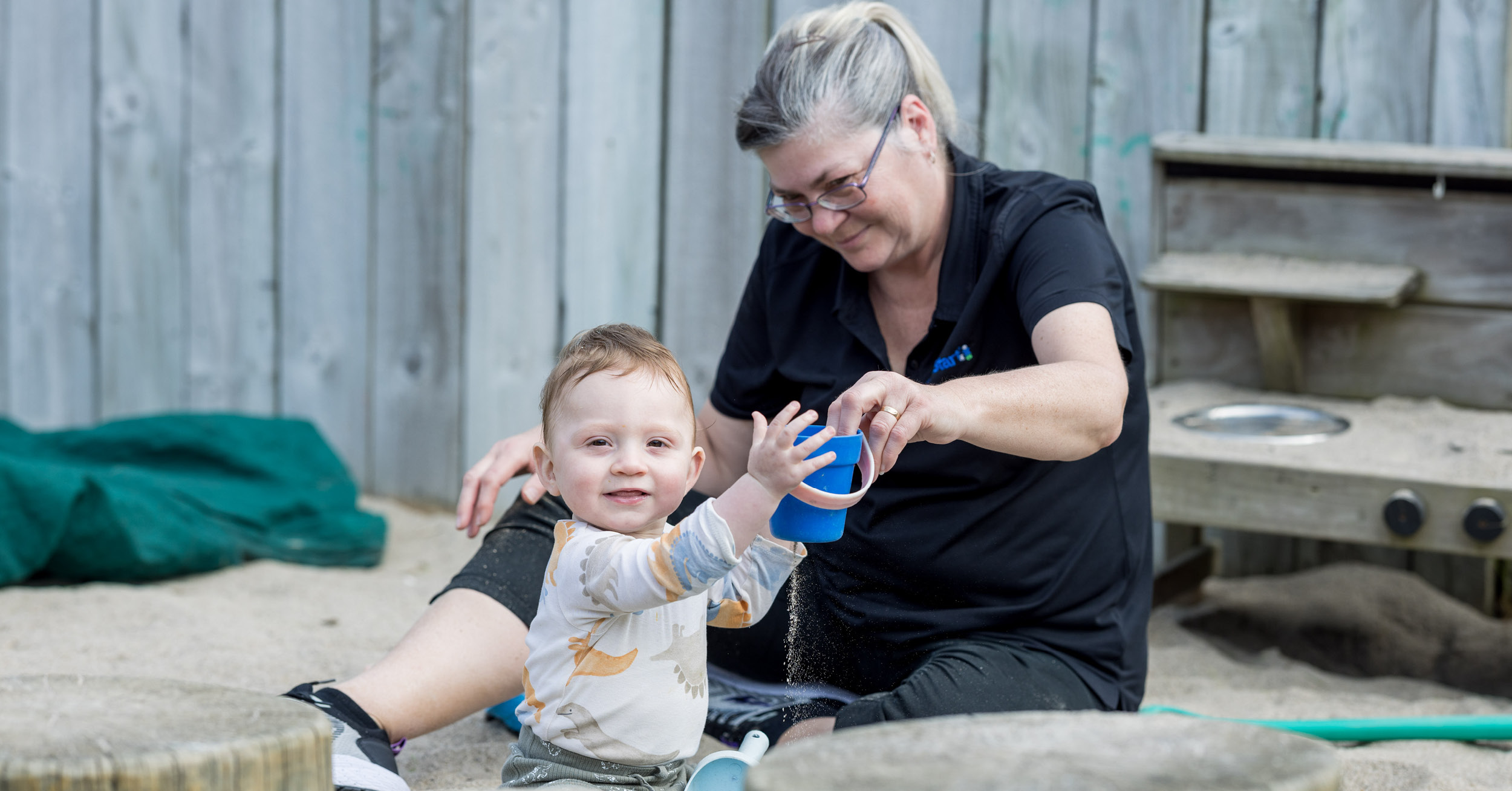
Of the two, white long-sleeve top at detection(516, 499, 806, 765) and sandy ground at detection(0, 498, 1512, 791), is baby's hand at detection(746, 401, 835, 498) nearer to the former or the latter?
white long-sleeve top at detection(516, 499, 806, 765)

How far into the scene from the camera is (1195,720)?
1190 millimetres

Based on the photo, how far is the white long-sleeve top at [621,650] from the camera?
4.69 feet

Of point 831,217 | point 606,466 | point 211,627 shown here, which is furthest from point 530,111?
point 606,466

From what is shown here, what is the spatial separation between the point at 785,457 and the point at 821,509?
0.12m

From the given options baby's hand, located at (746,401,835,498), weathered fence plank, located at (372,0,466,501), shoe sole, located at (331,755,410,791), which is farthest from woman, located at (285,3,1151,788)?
weathered fence plank, located at (372,0,466,501)

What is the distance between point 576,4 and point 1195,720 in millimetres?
2450

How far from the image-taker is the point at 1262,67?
2.77 m

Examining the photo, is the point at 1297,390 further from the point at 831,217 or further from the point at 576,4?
the point at 576,4

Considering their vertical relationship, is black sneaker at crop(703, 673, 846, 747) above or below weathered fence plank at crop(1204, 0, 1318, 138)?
below

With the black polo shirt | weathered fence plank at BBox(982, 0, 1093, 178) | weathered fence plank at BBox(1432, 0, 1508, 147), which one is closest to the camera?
the black polo shirt

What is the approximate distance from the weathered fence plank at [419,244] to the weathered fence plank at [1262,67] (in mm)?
1705

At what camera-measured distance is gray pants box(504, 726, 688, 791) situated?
1472 millimetres

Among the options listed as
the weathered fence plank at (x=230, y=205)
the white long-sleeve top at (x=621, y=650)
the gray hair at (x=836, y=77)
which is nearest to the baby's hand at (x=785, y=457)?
the white long-sleeve top at (x=621, y=650)

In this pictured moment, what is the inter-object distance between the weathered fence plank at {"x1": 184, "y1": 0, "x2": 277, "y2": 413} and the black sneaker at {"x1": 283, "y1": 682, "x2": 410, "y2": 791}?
1990mm
